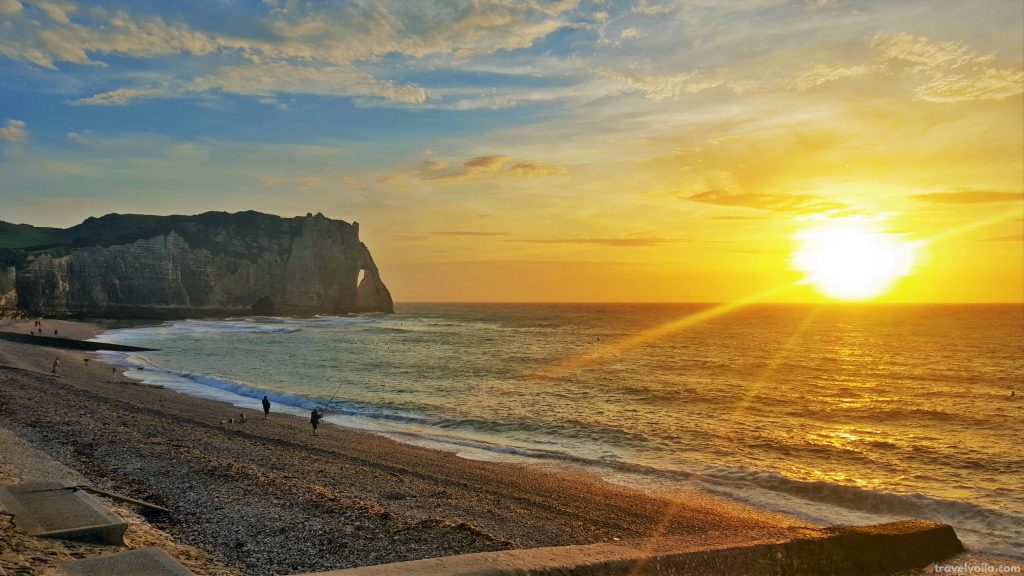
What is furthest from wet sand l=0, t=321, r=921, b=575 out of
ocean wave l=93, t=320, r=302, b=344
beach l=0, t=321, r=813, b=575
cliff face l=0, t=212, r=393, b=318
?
cliff face l=0, t=212, r=393, b=318

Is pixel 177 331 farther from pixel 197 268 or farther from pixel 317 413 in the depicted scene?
pixel 317 413

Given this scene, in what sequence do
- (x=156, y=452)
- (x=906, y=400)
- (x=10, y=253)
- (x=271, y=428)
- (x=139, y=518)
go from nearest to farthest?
1. (x=139, y=518)
2. (x=156, y=452)
3. (x=271, y=428)
4. (x=906, y=400)
5. (x=10, y=253)

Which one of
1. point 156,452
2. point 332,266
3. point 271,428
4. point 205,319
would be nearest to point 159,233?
point 205,319

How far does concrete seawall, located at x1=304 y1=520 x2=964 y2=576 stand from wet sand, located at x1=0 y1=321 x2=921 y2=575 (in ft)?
1.15

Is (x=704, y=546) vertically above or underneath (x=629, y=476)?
above

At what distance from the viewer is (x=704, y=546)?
6781 millimetres

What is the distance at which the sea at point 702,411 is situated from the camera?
1755 centimetres

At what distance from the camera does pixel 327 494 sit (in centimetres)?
1226

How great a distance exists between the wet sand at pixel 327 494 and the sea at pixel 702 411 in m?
2.91

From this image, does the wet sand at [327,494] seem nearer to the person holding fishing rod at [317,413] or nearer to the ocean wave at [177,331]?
the person holding fishing rod at [317,413]

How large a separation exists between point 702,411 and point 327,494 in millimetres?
23671

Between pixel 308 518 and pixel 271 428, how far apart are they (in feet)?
45.4

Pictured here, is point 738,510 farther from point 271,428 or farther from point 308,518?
point 271,428

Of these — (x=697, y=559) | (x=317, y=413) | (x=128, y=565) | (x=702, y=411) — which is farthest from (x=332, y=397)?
(x=697, y=559)
